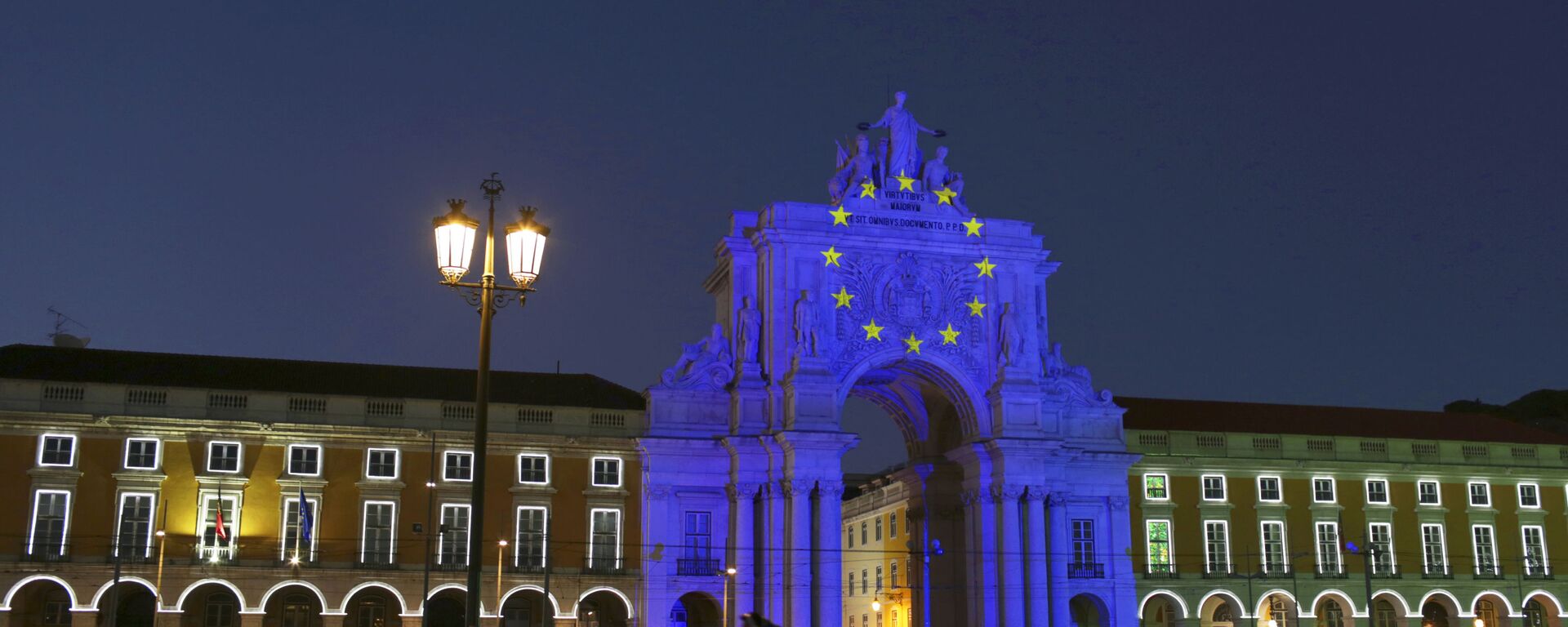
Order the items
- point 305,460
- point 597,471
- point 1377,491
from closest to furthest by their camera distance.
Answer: point 305,460
point 597,471
point 1377,491

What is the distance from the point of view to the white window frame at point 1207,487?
232ft

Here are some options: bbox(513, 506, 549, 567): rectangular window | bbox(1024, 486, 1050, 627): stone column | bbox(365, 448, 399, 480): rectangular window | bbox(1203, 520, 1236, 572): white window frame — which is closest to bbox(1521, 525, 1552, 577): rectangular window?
bbox(1203, 520, 1236, 572): white window frame

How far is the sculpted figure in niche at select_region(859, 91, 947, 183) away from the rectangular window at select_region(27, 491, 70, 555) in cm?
3503

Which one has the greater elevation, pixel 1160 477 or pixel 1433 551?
pixel 1160 477

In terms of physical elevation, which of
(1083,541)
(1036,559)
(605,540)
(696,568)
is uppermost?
(1083,541)

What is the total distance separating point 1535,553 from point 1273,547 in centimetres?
1305

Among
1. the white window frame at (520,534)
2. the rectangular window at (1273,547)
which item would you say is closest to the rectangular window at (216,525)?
the white window frame at (520,534)

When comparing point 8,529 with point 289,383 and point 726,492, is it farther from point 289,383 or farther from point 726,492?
point 726,492

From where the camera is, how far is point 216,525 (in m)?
58.9

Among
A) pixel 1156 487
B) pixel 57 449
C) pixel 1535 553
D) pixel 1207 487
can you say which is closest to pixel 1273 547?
pixel 1207 487

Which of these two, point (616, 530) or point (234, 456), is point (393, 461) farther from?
point (616, 530)

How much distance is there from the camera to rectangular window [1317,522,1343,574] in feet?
233

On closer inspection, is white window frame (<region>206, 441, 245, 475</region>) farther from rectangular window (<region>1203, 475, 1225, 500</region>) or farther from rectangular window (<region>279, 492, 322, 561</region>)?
rectangular window (<region>1203, 475, 1225, 500</region>)

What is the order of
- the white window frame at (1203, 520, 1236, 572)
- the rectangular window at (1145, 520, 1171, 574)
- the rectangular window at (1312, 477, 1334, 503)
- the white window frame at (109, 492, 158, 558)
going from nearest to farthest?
the white window frame at (109, 492, 158, 558), the rectangular window at (1145, 520, 1171, 574), the white window frame at (1203, 520, 1236, 572), the rectangular window at (1312, 477, 1334, 503)
